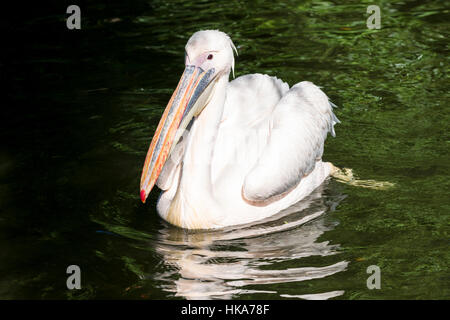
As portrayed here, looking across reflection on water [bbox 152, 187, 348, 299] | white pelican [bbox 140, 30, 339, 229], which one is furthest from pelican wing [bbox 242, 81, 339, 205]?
reflection on water [bbox 152, 187, 348, 299]

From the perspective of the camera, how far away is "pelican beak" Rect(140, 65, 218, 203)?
5.06m

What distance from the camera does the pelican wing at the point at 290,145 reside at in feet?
17.4

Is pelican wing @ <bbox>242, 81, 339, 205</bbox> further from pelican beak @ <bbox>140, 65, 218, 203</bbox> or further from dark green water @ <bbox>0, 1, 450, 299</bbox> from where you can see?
pelican beak @ <bbox>140, 65, 218, 203</bbox>

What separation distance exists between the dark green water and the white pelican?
16 cm

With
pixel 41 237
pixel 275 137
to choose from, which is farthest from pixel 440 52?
pixel 41 237

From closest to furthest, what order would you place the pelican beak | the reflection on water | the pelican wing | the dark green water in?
the reflection on water < the dark green water < the pelican beak < the pelican wing

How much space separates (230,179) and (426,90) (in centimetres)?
292

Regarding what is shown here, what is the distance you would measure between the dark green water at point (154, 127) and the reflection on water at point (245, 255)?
13 millimetres

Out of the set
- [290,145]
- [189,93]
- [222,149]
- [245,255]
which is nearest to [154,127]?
[222,149]

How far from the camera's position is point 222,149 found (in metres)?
5.50

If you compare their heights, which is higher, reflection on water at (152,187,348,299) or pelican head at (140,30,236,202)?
pelican head at (140,30,236,202)

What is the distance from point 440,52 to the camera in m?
8.41

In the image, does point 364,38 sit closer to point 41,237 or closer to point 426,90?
point 426,90

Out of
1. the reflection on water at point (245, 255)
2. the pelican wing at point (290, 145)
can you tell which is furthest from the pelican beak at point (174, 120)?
the pelican wing at point (290, 145)
